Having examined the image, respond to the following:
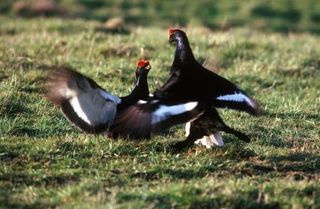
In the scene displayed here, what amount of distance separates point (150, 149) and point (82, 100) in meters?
0.77

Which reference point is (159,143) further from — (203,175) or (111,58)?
(111,58)

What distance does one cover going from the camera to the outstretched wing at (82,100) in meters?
6.13

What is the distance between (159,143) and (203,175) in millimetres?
820

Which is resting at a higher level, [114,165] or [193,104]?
[193,104]

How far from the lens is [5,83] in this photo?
27.1ft

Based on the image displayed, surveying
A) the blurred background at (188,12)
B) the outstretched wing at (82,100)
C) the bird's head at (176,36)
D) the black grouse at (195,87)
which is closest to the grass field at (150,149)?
the outstretched wing at (82,100)

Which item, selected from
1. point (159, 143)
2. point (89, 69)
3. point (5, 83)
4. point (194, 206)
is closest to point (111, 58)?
point (89, 69)

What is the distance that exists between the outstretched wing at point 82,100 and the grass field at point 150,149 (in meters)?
0.21

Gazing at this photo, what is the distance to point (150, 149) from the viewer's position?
6.49 m

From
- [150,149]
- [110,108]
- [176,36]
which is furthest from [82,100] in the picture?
[176,36]

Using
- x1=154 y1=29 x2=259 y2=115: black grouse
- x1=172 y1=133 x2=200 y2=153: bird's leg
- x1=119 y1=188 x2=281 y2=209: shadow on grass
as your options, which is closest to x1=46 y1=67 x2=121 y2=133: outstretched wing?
x1=154 y1=29 x2=259 y2=115: black grouse

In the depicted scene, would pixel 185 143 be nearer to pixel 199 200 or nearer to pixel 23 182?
pixel 199 200

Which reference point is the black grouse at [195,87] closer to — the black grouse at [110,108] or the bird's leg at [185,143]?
the black grouse at [110,108]

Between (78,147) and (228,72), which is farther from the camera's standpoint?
(228,72)
